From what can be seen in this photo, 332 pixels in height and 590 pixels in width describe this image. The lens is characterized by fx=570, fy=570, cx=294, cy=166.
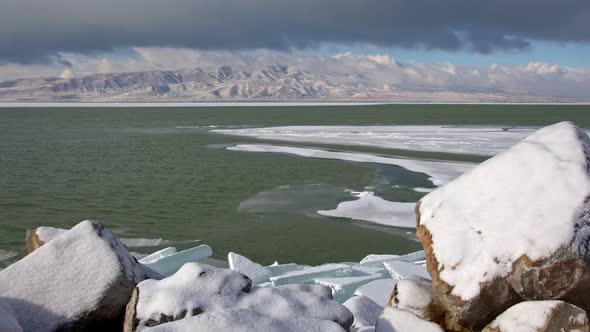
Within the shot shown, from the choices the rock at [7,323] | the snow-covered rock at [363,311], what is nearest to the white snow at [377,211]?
the snow-covered rock at [363,311]

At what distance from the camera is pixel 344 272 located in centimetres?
782

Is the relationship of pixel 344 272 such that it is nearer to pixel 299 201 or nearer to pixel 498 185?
pixel 498 185

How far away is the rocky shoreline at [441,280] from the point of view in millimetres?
4195

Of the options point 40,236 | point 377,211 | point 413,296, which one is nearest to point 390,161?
point 377,211

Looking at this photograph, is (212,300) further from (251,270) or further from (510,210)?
(251,270)

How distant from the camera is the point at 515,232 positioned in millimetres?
4430

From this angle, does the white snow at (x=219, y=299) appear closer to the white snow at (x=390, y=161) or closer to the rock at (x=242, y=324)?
the rock at (x=242, y=324)

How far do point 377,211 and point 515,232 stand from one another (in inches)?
342

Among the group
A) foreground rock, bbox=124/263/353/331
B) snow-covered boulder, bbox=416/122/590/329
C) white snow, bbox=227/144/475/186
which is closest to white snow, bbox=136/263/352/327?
foreground rock, bbox=124/263/353/331

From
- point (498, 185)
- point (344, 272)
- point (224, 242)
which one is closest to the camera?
point (498, 185)

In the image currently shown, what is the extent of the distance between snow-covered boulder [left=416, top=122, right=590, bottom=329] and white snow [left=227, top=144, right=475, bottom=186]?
37.8 ft

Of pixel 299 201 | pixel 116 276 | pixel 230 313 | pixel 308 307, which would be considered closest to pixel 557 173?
pixel 308 307

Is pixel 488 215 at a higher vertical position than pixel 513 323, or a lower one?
higher

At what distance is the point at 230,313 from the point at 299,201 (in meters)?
10.6
